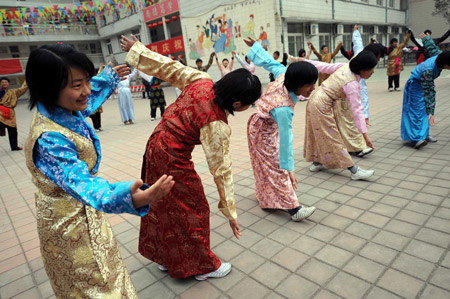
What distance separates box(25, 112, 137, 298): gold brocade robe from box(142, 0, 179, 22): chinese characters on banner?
20.0 metres

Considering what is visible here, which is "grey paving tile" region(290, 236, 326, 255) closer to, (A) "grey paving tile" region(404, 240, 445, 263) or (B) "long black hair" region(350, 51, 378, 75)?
(A) "grey paving tile" region(404, 240, 445, 263)

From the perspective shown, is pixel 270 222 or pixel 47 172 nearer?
pixel 47 172

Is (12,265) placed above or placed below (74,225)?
below

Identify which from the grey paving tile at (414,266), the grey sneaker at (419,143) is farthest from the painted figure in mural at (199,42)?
the grey paving tile at (414,266)

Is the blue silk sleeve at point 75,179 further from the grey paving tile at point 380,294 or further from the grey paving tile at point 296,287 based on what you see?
the grey paving tile at point 380,294

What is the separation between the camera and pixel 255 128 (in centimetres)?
272

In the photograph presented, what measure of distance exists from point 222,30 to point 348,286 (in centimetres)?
1602

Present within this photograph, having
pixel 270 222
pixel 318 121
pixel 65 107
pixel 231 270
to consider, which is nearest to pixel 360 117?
pixel 318 121

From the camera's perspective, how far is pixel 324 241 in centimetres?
234

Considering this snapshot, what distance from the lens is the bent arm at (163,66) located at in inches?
73.1

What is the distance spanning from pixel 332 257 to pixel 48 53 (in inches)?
85.4

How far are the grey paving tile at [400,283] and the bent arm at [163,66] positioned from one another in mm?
1777

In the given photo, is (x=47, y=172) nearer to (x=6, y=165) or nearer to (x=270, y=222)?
(x=270, y=222)

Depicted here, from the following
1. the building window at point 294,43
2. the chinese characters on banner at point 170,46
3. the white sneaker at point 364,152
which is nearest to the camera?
the white sneaker at point 364,152
